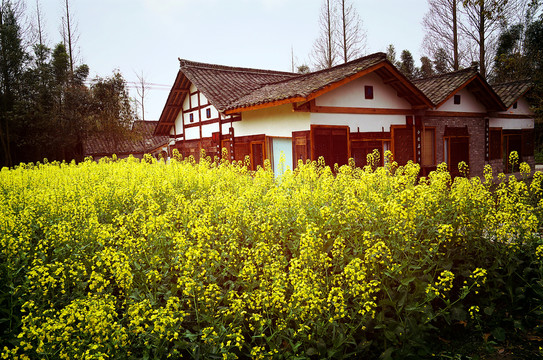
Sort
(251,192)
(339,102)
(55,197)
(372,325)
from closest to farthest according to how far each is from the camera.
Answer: (372,325)
(251,192)
(55,197)
(339,102)

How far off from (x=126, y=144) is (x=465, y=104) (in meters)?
23.4

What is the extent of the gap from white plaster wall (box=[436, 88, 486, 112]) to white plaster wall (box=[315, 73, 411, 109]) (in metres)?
2.53

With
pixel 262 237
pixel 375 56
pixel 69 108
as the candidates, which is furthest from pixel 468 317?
pixel 69 108

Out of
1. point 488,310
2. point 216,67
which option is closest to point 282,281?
point 488,310

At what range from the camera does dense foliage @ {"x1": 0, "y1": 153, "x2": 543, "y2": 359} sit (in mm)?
3029

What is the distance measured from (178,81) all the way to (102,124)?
25.3 feet

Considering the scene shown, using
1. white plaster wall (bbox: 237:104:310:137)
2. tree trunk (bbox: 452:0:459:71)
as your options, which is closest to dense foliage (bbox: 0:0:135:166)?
white plaster wall (bbox: 237:104:310:137)

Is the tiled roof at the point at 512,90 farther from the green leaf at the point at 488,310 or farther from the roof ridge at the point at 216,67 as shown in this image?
the green leaf at the point at 488,310

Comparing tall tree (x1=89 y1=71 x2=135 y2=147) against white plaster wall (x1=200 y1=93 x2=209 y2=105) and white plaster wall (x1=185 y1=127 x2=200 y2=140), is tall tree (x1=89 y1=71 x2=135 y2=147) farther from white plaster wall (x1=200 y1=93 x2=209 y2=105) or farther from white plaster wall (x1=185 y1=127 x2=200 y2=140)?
white plaster wall (x1=200 y1=93 x2=209 y2=105)

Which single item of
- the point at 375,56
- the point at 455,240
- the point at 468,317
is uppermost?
the point at 375,56

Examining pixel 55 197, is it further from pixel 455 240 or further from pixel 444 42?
pixel 444 42

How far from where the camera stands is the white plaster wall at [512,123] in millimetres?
16239

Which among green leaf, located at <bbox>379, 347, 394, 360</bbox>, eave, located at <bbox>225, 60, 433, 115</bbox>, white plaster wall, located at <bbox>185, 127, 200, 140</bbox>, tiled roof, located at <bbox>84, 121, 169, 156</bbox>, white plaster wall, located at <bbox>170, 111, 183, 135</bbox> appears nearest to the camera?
green leaf, located at <bbox>379, 347, 394, 360</bbox>

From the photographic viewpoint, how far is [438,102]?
41.8ft
